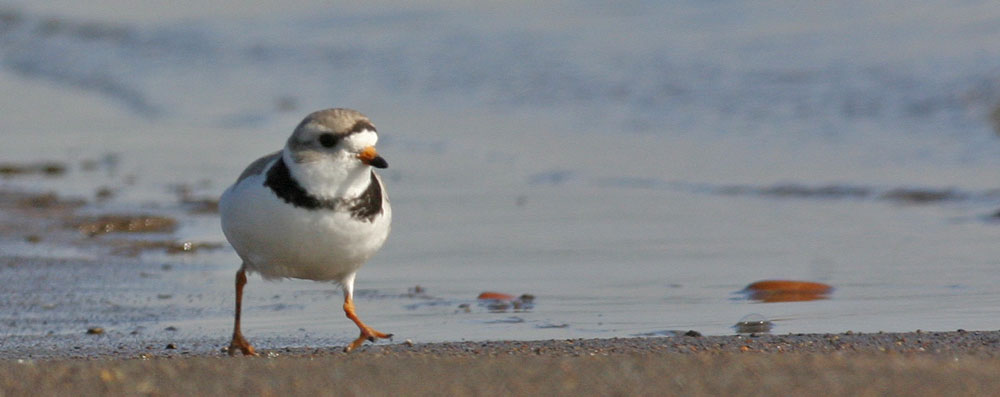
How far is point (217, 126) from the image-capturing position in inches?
431

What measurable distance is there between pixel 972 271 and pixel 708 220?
1663 mm

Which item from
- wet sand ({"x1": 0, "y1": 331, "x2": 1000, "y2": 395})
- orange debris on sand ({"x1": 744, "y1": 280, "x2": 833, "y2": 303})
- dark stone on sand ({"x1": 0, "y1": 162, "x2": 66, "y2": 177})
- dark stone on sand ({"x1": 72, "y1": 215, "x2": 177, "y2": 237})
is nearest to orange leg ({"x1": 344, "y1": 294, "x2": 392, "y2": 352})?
wet sand ({"x1": 0, "y1": 331, "x2": 1000, "y2": 395})

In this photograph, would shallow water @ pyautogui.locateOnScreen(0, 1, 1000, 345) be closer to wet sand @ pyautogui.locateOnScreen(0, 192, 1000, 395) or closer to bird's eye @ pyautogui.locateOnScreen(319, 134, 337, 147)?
wet sand @ pyautogui.locateOnScreen(0, 192, 1000, 395)

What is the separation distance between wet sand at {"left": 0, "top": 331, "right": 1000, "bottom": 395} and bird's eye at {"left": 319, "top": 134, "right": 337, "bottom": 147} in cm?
59

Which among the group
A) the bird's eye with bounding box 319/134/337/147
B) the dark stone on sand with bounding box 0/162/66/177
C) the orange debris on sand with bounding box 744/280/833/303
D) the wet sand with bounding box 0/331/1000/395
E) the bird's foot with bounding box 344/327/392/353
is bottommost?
the wet sand with bounding box 0/331/1000/395

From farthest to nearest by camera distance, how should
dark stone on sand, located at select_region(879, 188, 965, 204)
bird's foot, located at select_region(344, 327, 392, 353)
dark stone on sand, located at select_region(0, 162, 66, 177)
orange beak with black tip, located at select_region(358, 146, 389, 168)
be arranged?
dark stone on sand, located at select_region(0, 162, 66, 177), dark stone on sand, located at select_region(879, 188, 965, 204), bird's foot, located at select_region(344, 327, 392, 353), orange beak with black tip, located at select_region(358, 146, 389, 168)

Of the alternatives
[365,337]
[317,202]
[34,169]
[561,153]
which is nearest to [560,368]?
[317,202]

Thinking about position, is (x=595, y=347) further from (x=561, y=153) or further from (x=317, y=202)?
(x=561, y=153)

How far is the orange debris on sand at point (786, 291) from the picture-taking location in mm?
5379

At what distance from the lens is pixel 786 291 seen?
548 centimetres

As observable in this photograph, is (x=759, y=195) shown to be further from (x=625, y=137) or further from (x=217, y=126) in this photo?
(x=217, y=126)

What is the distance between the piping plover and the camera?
4098 mm

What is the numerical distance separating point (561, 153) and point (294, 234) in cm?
530

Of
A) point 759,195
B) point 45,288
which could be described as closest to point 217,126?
point 759,195
